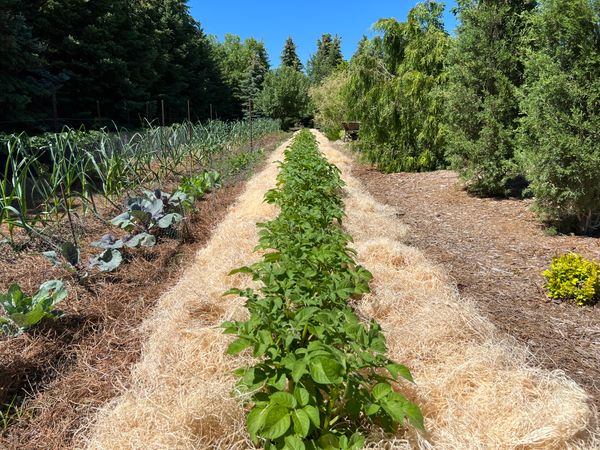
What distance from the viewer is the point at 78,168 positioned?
527cm

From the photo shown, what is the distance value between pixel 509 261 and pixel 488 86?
429 cm

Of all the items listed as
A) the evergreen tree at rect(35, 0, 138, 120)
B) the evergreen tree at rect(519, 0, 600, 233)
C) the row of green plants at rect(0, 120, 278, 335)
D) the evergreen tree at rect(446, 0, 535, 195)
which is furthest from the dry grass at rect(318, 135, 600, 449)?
the evergreen tree at rect(35, 0, 138, 120)

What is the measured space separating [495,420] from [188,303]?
1982mm

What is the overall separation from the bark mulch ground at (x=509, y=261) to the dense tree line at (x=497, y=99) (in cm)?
56

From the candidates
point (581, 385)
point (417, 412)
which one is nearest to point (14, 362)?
point (417, 412)

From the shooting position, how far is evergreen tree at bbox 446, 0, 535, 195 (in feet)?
24.0

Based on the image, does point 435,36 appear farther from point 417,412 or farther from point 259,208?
point 417,412

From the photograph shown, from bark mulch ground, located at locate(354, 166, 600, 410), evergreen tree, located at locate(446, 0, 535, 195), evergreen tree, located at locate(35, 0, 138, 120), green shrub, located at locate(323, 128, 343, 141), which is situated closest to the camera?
bark mulch ground, located at locate(354, 166, 600, 410)

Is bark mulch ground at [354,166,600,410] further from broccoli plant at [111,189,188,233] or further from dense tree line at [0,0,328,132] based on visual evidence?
dense tree line at [0,0,328,132]

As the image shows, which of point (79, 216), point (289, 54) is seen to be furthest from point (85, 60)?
point (289, 54)

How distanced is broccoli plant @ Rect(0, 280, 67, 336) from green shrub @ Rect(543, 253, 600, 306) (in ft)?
12.6

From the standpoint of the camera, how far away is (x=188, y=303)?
2.95m

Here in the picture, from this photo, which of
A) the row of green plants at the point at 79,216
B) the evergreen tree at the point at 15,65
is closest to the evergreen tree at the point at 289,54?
the evergreen tree at the point at 15,65

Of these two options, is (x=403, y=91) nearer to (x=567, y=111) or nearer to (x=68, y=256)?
(x=567, y=111)
